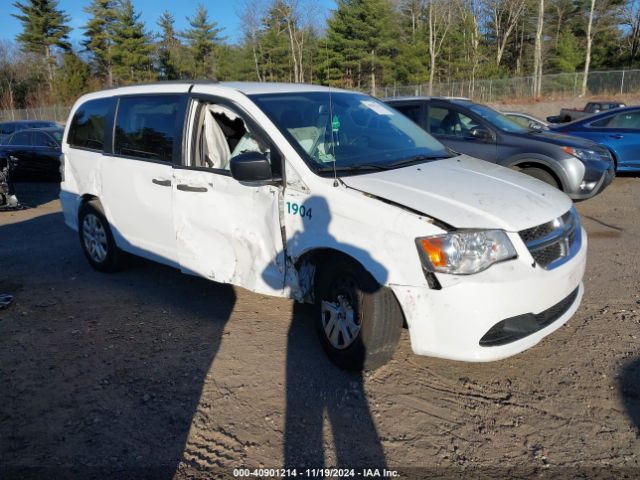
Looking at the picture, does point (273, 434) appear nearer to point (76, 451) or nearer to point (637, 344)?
point (76, 451)

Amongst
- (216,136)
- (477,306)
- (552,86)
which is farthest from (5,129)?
(552,86)

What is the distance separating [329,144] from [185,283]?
2476 mm

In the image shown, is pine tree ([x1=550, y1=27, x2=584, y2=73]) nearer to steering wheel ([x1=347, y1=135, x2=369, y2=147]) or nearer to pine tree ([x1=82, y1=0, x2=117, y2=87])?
pine tree ([x1=82, y1=0, x2=117, y2=87])

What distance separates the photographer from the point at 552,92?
40.0 metres

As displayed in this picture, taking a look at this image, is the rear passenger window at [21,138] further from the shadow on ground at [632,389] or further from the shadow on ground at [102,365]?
the shadow on ground at [632,389]

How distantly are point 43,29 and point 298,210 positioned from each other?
63.2m

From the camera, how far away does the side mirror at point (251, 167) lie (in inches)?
136

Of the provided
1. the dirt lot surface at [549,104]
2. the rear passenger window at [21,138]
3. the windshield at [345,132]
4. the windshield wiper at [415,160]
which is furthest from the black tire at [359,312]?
the dirt lot surface at [549,104]

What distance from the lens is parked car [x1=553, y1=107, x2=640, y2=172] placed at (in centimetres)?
1012

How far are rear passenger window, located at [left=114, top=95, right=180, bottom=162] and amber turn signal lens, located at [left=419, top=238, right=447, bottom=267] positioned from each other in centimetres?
249

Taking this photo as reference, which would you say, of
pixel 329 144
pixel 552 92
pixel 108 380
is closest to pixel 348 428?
pixel 108 380

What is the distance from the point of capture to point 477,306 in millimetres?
2846

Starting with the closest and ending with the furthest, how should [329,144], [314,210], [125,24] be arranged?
[314,210]
[329,144]
[125,24]

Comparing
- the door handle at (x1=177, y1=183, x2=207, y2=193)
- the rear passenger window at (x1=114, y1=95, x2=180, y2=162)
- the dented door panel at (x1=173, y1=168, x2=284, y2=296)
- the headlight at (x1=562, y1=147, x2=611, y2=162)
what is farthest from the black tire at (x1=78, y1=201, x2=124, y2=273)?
the headlight at (x1=562, y1=147, x2=611, y2=162)
